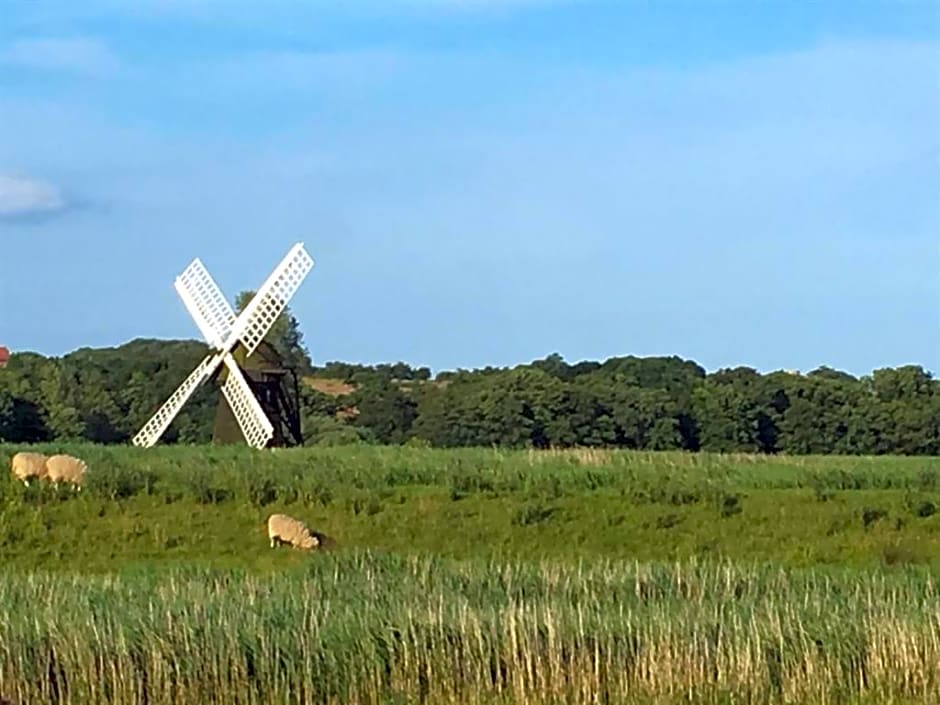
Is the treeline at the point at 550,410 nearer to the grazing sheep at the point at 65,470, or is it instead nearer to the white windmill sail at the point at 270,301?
the white windmill sail at the point at 270,301

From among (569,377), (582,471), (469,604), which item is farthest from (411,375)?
(469,604)

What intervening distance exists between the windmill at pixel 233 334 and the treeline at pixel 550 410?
968 cm

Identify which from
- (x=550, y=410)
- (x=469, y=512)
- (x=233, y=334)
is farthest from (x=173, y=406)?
(x=550, y=410)

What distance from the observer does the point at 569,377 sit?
72.9 meters

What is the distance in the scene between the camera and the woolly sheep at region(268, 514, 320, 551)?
26.7 metres

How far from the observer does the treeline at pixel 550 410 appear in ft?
193

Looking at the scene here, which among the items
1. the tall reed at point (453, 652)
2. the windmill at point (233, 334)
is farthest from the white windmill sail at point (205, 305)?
the tall reed at point (453, 652)

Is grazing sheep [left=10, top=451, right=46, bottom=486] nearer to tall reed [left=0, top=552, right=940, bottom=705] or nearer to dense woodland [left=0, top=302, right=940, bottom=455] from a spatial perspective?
tall reed [left=0, top=552, right=940, bottom=705]

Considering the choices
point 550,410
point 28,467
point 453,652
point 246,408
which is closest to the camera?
point 453,652

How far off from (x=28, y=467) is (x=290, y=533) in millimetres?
6530

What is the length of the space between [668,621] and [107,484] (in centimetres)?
1780

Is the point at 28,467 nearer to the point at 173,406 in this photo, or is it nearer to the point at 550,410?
the point at 173,406

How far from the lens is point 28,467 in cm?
3055

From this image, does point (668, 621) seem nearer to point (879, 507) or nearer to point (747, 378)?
point (879, 507)
